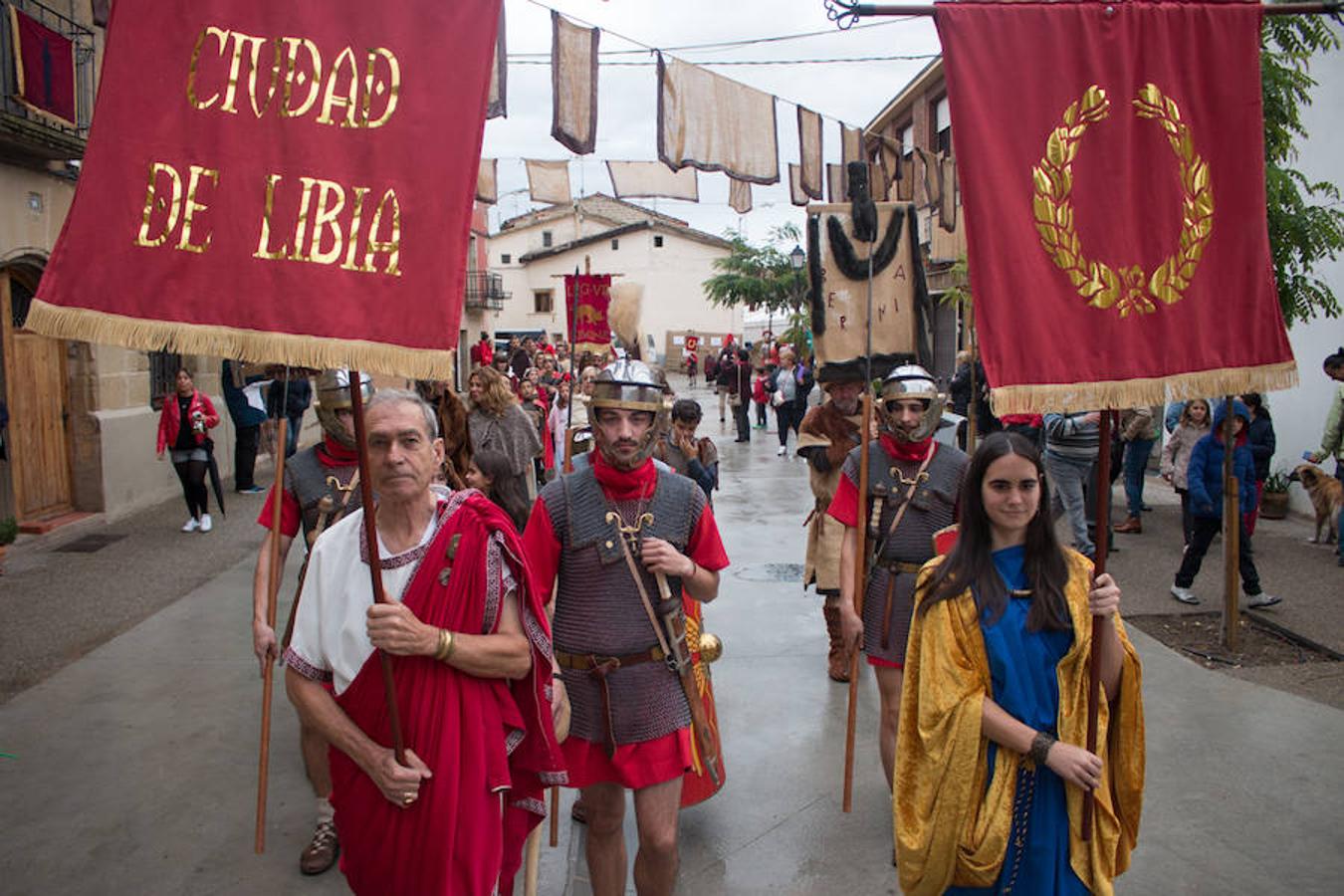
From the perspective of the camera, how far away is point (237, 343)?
2.32 metres

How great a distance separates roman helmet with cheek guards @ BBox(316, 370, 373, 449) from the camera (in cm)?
439

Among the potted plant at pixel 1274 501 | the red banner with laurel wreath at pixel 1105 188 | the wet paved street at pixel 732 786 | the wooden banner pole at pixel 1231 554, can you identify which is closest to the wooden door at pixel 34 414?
the wet paved street at pixel 732 786

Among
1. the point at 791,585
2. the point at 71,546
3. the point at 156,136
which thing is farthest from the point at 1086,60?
the point at 71,546

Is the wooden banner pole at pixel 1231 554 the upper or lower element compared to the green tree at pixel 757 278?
lower

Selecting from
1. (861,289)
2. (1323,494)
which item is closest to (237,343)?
(861,289)

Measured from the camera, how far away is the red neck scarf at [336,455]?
445cm

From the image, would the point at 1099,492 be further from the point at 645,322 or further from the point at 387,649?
the point at 645,322

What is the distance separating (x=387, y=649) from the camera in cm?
246

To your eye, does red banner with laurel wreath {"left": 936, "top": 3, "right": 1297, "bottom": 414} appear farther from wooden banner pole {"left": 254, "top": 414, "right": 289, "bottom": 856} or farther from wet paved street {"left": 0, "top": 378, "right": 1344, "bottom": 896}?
wooden banner pole {"left": 254, "top": 414, "right": 289, "bottom": 856}

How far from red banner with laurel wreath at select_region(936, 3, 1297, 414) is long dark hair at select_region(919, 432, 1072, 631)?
0.27 meters

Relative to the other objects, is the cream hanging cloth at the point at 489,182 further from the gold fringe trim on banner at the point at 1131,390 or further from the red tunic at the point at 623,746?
the gold fringe trim on banner at the point at 1131,390

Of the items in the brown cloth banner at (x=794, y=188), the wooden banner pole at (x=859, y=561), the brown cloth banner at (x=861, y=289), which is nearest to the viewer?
the wooden banner pole at (x=859, y=561)

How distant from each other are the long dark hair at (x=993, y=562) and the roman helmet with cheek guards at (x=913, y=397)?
1451 millimetres

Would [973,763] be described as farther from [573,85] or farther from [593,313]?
[593,313]
